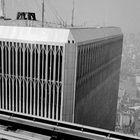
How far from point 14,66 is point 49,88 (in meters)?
8.96

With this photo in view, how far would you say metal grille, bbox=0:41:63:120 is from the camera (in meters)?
49.2

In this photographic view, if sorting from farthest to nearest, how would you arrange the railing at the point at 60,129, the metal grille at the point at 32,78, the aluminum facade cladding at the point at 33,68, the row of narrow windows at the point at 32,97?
the row of narrow windows at the point at 32,97, the metal grille at the point at 32,78, the aluminum facade cladding at the point at 33,68, the railing at the point at 60,129

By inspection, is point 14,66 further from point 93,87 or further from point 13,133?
point 13,133

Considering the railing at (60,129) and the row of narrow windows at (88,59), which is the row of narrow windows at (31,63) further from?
the railing at (60,129)

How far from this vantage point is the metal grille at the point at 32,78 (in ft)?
161

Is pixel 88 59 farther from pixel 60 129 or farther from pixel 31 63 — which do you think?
pixel 60 129

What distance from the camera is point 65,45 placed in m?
46.7

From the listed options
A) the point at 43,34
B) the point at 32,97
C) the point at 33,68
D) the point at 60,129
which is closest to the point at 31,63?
the point at 33,68

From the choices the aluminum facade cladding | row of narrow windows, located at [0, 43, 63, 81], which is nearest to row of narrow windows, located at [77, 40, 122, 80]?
the aluminum facade cladding

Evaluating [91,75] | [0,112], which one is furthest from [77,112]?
[0,112]

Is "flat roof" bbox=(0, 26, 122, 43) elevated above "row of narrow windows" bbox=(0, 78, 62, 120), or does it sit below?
above

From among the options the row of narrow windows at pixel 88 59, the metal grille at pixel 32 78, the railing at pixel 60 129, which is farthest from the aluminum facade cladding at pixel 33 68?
the railing at pixel 60 129

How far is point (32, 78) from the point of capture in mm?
52031

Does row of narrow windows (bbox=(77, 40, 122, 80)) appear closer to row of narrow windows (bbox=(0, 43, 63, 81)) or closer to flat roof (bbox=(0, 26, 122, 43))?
flat roof (bbox=(0, 26, 122, 43))
